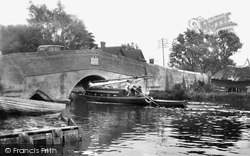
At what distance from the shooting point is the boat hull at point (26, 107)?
14367 mm

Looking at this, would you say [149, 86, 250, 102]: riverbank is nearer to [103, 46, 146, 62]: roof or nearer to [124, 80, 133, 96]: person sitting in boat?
[124, 80, 133, 96]: person sitting in boat

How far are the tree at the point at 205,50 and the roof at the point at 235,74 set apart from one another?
53.7 feet

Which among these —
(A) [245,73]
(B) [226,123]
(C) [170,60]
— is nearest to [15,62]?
(B) [226,123]

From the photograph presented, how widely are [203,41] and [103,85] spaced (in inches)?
1430

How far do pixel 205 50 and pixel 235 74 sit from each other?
1904 cm

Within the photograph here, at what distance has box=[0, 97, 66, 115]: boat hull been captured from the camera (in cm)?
1437

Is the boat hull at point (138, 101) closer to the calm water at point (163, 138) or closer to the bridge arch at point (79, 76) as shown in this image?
the bridge arch at point (79, 76)

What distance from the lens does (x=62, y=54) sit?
96.9 feet

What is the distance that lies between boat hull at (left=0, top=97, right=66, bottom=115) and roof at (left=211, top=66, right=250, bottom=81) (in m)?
32.1

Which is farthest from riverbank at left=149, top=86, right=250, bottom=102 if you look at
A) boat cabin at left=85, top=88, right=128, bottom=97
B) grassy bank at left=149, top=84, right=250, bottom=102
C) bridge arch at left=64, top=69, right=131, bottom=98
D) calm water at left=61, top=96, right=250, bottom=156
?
calm water at left=61, top=96, right=250, bottom=156

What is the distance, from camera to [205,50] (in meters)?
60.2

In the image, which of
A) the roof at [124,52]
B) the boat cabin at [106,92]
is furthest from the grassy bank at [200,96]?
the roof at [124,52]

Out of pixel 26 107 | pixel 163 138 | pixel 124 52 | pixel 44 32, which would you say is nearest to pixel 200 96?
pixel 124 52

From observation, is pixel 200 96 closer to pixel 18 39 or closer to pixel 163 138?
pixel 163 138
